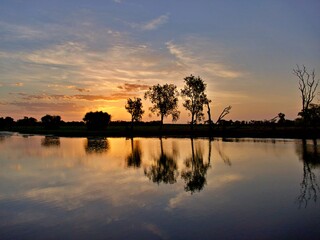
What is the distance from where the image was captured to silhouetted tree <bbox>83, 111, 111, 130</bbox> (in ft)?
346

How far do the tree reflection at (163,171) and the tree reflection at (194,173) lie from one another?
2.40 feet

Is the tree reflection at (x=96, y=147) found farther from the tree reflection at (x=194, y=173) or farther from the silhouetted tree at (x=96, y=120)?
the silhouetted tree at (x=96, y=120)

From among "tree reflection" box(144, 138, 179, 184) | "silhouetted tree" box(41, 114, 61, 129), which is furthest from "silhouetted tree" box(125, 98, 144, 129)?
"tree reflection" box(144, 138, 179, 184)

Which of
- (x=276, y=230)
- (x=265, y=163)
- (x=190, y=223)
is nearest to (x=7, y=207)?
(x=190, y=223)

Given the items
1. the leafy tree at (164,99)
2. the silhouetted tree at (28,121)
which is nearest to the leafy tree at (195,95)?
the leafy tree at (164,99)

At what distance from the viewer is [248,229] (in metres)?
9.76

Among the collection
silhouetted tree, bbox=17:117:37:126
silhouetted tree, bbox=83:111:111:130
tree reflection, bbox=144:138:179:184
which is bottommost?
tree reflection, bbox=144:138:179:184

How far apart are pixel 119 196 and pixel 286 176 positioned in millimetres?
10244

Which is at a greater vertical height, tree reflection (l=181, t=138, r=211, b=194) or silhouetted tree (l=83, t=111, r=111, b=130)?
silhouetted tree (l=83, t=111, r=111, b=130)

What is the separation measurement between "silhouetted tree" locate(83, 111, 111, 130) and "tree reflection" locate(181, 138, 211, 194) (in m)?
80.0

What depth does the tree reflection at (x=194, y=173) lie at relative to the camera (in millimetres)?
16492

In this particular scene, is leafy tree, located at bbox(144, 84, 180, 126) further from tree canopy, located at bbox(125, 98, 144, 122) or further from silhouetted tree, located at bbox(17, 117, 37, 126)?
silhouetted tree, located at bbox(17, 117, 37, 126)

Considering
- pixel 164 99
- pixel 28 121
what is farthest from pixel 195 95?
pixel 28 121

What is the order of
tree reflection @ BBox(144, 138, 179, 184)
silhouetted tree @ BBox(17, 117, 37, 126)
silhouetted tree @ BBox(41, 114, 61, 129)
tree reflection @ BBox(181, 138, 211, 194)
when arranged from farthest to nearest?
silhouetted tree @ BBox(17, 117, 37, 126)
silhouetted tree @ BBox(41, 114, 61, 129)
tree reflection @ BBox(144, 138, 179, 184)
tree reflection @ BBox(181, 138, 211, 194)
